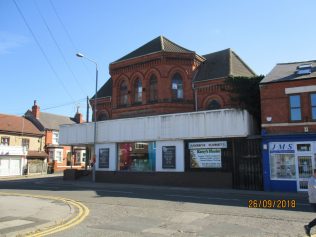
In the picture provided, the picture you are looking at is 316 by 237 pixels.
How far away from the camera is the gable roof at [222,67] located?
104ft

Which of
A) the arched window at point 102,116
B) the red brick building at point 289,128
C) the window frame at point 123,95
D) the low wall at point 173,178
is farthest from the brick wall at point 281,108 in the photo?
the arched window at point 102,116

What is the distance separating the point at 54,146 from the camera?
5303 centimetres

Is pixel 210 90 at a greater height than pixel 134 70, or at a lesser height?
lesser

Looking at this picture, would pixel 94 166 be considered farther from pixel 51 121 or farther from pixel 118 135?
pixel 51 121

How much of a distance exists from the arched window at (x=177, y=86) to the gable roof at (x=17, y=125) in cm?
2553

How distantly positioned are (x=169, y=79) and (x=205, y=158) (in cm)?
929

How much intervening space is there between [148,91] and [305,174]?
1649cm

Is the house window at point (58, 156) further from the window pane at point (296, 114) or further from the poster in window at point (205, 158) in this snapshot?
the window pane at point (296, 114)

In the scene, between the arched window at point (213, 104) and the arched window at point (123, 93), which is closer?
the arched window at point (213, 104)

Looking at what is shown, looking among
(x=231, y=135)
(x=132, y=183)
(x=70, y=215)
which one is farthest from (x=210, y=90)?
(x=70, y=215)

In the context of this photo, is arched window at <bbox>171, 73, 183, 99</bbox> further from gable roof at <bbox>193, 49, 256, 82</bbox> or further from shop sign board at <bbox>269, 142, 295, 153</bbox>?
shop sign board at <bbox>269, 142, 295, 153</bbox>

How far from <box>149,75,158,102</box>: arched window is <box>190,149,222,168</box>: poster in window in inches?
320

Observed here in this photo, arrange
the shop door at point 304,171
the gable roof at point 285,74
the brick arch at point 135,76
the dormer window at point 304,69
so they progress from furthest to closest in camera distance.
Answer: the brick arch at point 135,76, the dormer window at point 304,69, the gable roof at point 285,74, the shop door at point 304,171

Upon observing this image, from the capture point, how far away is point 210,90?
31.0 meters
